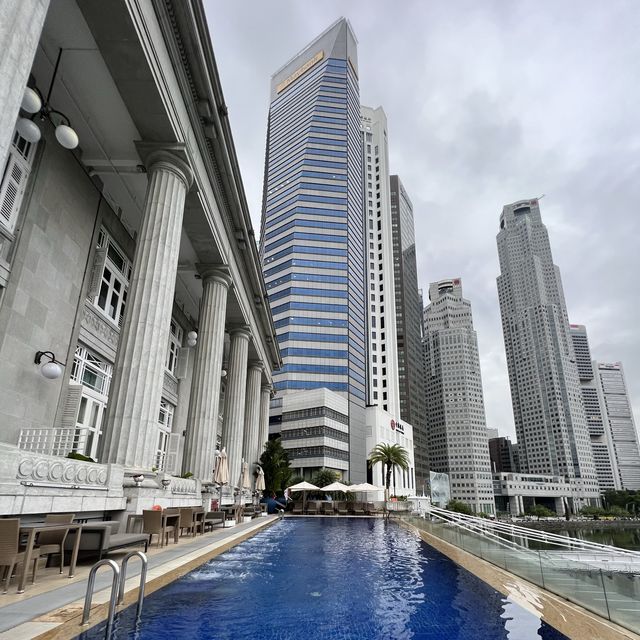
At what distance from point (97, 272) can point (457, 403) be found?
159 m

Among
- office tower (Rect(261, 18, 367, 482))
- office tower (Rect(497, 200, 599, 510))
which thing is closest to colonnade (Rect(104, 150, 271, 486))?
office tower (Rect(261, 18, 367, 482))

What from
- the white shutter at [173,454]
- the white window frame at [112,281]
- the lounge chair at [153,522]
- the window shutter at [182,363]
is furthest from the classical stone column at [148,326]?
the window shutter at [182,363]

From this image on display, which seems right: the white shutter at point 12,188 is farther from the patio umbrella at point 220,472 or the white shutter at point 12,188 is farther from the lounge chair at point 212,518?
Result: the patio umbrella at point 220,472

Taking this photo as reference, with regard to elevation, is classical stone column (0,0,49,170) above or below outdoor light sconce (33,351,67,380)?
above

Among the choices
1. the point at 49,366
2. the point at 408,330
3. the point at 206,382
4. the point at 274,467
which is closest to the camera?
the point at 49,366

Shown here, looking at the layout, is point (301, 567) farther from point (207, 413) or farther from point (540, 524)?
point (540, 524)

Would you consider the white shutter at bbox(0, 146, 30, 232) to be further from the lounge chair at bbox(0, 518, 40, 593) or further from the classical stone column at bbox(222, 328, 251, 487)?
the classical stone column at bbox(222, 328, 251, 487)

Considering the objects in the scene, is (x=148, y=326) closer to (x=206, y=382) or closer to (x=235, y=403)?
(x=206, y=382)

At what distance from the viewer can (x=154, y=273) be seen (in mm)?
12125

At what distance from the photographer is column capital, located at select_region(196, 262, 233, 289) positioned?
19.6 meters

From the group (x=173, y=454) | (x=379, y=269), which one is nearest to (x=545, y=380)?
(x=379, y=269)

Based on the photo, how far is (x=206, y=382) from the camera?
18734 mm

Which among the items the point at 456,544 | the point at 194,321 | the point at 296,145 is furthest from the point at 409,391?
the point at 456,544

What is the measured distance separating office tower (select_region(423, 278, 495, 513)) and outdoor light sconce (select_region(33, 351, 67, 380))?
491 ft
